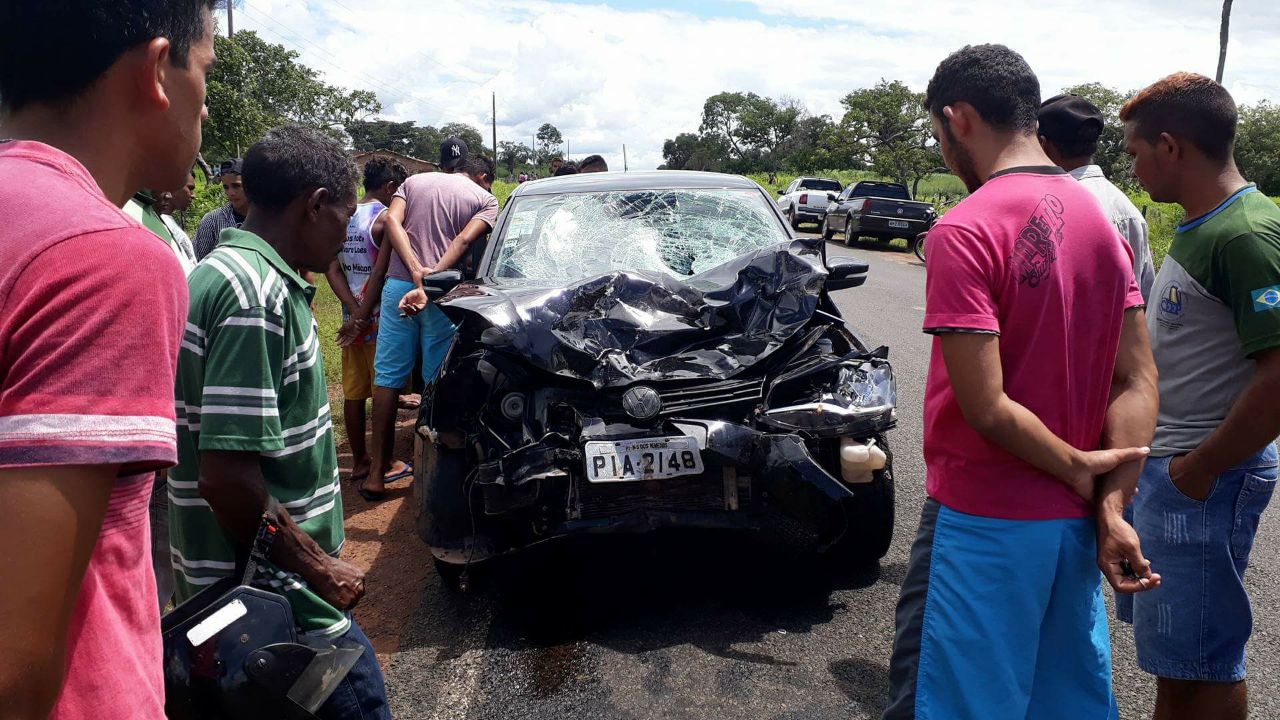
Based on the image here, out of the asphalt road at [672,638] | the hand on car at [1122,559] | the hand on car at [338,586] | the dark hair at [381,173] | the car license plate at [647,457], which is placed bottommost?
the asphalt road at [672,638]

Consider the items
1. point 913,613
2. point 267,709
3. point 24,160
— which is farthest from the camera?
point 913,613

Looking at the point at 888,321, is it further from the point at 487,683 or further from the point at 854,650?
the point at 487,683

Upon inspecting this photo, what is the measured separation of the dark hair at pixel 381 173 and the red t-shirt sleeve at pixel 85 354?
5033 millimetres

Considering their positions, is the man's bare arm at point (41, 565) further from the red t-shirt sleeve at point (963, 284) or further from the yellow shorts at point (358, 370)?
the yellow shorts at point (358, 370)

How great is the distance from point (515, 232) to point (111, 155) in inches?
145

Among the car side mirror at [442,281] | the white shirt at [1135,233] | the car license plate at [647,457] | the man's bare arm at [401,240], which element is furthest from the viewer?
the man's bare arm at [401,240]

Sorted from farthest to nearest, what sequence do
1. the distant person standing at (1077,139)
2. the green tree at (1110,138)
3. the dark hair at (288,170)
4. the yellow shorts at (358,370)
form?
the green tree at (1110,138), the yellow shorts at (358,370), the distant person standing at (1077,139), the dark hair at (288,170)

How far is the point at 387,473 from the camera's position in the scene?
5172 mm

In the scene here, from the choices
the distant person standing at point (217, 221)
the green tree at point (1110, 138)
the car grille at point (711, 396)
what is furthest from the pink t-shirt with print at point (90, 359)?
the green tree at point (1110, 138)

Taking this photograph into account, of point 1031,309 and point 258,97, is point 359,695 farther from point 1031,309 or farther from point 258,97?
point 258,97

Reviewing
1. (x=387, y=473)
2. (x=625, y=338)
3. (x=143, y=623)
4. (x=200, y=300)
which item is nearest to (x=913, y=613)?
(x=143, y=623)

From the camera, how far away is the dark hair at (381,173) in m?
5.67

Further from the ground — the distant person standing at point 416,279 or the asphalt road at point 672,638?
the distant person standing at point 416,279

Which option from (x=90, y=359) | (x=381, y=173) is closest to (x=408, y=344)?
(x=381, y=173)
